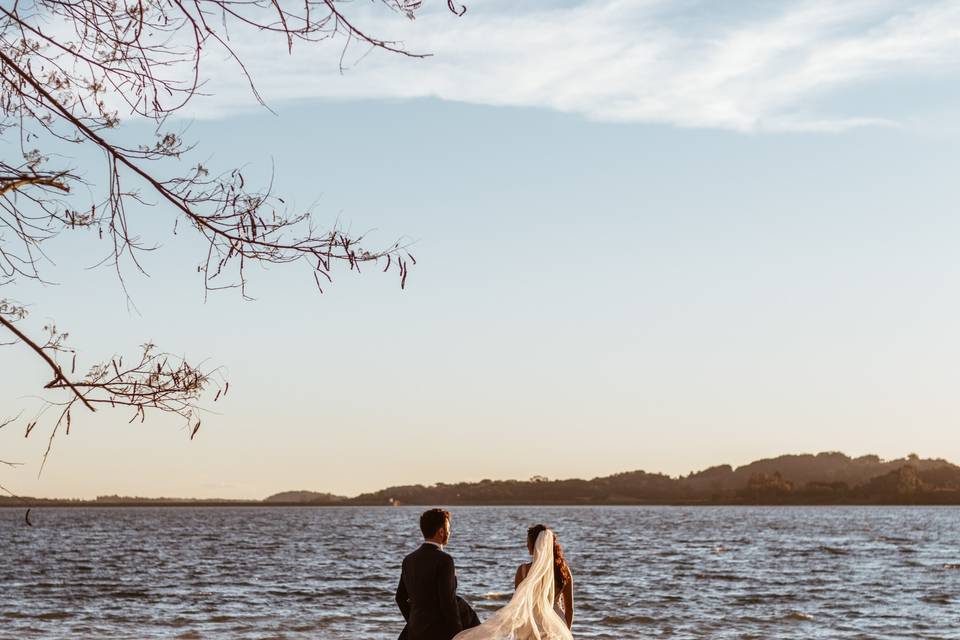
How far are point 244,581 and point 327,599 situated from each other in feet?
30.8

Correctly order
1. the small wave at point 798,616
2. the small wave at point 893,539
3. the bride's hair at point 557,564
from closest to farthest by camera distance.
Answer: the bride's hair at point 557,564
the small wave at point 798,616
the small wave at point 893,539

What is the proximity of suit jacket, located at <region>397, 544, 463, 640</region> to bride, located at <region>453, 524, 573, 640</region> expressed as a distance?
1155 millimetres

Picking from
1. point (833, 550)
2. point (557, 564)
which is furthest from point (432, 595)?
point (833, 550)

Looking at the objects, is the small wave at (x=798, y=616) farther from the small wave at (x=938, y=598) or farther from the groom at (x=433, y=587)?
the groom at (x=433, y=587)

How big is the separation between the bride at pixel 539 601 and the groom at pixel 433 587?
3.79 feet

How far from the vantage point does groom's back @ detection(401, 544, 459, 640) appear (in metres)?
9.49

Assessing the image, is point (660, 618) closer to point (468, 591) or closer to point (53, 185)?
point (468, 591)

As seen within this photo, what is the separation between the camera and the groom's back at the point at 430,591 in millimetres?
9492

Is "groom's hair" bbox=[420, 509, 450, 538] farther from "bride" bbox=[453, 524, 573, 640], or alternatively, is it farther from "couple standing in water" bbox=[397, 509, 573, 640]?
"bride" bbox=[453, 524, 573, 640]

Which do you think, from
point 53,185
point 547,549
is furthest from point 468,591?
point 53,185

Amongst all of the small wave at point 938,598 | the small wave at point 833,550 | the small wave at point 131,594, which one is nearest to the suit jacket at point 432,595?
the small wave at point 131,594

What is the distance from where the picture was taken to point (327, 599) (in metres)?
38.7

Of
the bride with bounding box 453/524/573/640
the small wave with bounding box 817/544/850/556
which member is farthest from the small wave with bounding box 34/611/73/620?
the small wave with bounding box 817/544/850/556

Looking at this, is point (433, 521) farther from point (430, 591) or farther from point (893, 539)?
point (893, 539)
